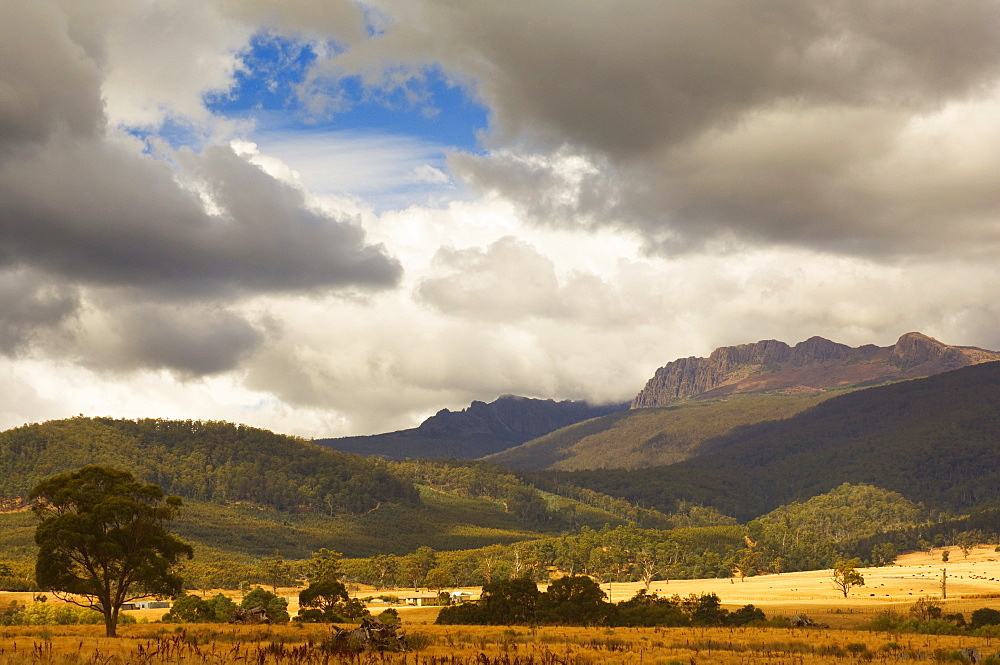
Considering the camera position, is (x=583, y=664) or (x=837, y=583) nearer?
(x=583, y=664)

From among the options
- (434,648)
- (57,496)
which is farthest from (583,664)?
(57,496)

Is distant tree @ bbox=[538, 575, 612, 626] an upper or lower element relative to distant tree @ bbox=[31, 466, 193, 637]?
lower

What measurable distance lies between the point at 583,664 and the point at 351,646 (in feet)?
35.5

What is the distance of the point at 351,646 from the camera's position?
38.8m

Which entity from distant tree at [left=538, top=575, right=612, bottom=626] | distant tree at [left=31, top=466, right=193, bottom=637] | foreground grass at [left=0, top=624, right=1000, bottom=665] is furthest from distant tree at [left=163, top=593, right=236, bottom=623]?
distant tree at [left=538, top=575, right=612, bottom=626]

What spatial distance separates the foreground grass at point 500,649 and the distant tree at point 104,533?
3.97 m

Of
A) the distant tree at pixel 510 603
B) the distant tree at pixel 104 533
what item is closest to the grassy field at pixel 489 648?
the distant tree at pixel 104 533

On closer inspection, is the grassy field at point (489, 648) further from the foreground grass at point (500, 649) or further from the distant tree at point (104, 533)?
the distant tree at point (104, 533)

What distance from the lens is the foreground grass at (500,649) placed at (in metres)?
30.9

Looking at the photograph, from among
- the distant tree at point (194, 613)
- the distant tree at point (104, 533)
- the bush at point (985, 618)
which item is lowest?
the distant tree at point (194, 613)

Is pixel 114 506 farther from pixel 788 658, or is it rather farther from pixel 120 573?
pixel 788 658

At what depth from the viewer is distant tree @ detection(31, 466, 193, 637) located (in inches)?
2203

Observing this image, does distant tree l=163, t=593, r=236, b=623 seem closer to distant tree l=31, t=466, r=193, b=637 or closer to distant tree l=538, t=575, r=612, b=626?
distant tree l=31, t=466, r=193, b=637

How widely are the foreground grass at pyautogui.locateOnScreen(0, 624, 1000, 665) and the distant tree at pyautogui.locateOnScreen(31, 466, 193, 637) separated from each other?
397cm
